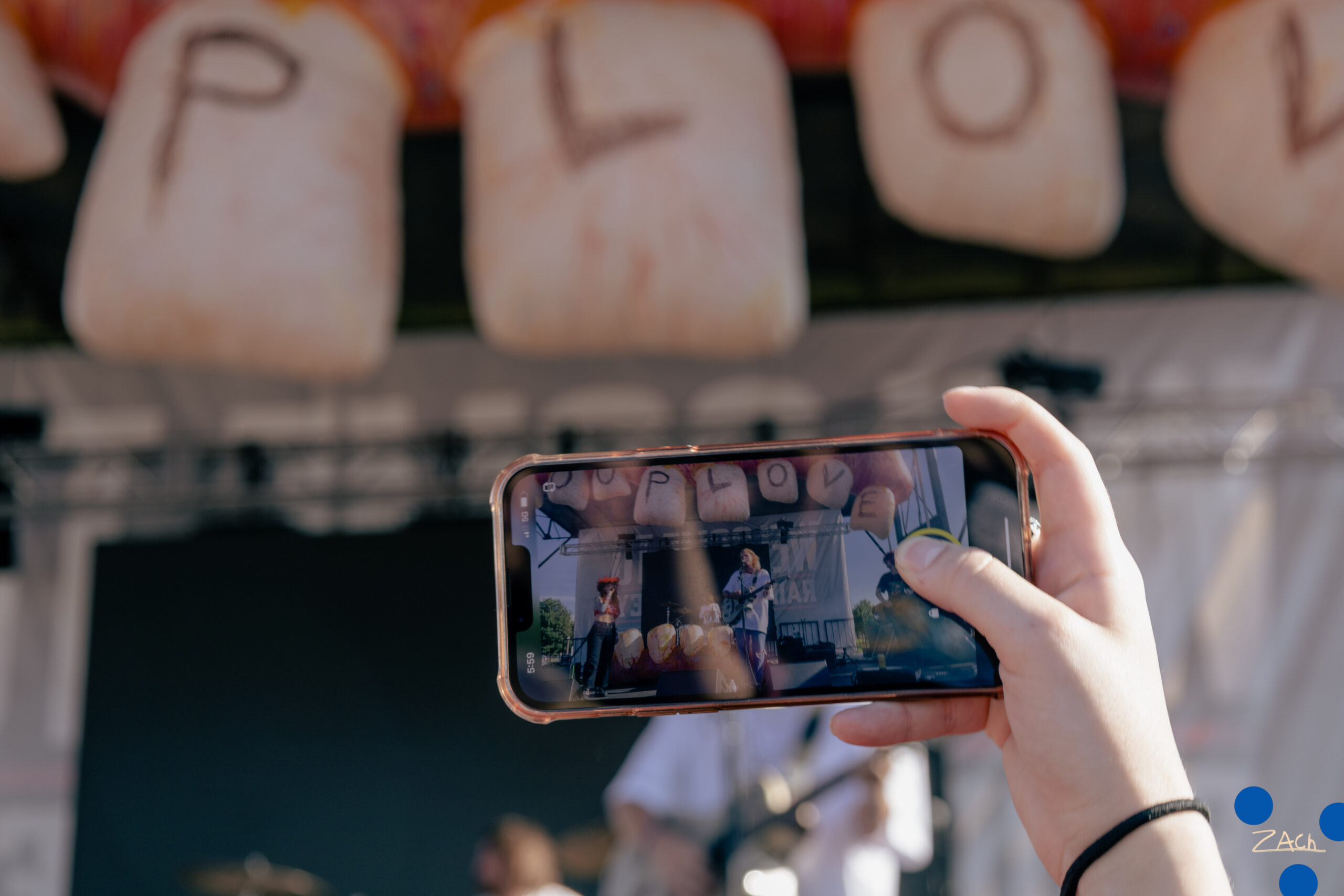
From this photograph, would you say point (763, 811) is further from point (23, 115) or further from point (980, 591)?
point (23, 115)

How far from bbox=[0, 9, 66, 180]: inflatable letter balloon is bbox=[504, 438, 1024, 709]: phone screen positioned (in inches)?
38.2

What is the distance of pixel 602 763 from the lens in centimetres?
221

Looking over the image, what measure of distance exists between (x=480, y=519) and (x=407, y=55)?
1.34 metres

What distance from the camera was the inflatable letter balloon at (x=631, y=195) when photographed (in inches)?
38.6

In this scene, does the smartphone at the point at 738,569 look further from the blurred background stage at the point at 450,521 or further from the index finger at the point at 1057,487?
the blurred background stage at the point at 450,521

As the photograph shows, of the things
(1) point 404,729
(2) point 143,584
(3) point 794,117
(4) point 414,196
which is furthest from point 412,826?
(3) point 794,117

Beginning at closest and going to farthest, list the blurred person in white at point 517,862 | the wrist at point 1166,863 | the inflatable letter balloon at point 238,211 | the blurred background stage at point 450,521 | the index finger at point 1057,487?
the wrist at point 1166,863 < the index finger at point 1057,487 < the inflatable letter balloon at point 238,211 < the blurred person in white at point 517,862 < the blurred background stage at point 450,521

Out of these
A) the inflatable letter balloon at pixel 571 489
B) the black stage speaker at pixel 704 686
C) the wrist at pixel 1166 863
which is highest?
the inflatable letter balloon at pixel 571 489

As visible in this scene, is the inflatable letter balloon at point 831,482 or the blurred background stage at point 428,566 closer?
the inflatable letter balloon at point 831,482

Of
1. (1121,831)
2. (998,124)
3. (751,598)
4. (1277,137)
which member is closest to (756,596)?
(751,598)

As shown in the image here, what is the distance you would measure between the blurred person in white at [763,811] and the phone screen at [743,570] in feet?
5.29

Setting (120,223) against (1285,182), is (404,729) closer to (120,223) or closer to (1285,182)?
(120,223)

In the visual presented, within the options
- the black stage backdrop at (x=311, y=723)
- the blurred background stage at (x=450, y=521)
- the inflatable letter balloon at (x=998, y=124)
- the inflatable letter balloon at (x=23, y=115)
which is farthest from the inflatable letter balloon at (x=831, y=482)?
the black stage backdrop at (x=311, y=723)

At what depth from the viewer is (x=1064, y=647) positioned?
1.58ft
